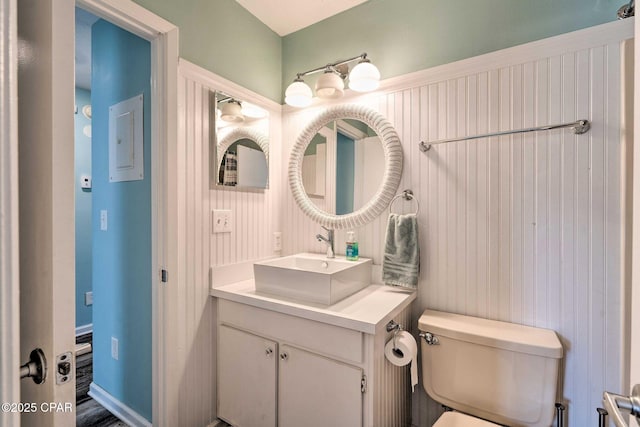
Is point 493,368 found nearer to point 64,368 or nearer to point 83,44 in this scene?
point 64,368

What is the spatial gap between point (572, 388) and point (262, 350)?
4.36 feet

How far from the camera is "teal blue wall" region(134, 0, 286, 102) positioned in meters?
1.43

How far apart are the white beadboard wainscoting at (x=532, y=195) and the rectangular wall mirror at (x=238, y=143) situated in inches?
32.6

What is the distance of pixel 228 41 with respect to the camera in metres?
1.67

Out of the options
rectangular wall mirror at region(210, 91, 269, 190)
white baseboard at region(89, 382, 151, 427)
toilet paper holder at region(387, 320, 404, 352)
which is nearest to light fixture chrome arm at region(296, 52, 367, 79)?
rectangular wall mirror at region(210, 91, 269, 190)

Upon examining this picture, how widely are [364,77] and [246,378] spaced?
166 cm

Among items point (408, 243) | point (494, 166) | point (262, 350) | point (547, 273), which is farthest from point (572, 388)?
point (262, 350)

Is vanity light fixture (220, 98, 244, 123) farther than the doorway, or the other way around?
vanity light fixture (220, 98, 244, 123)

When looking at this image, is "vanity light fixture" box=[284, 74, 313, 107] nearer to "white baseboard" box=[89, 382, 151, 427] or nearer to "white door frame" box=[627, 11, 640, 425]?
"white door frame" box=[627, 11, 640, 425]

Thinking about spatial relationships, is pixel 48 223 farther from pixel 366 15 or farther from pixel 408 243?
pixel 366 15

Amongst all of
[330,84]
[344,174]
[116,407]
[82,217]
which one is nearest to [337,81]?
[330,84]

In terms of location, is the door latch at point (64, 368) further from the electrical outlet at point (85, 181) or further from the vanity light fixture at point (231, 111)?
the electrical outlet at point (85, 181)

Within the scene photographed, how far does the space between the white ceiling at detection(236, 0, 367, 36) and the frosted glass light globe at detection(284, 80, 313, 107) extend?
1.43 ft

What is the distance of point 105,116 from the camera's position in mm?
1774
